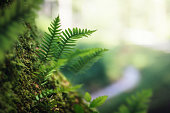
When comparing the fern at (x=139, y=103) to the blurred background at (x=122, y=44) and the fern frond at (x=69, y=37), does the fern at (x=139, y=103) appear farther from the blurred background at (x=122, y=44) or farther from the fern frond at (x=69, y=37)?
the fern frond at (x=69, y=37)

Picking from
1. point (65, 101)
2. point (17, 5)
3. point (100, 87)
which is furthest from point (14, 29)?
point (100, 87)

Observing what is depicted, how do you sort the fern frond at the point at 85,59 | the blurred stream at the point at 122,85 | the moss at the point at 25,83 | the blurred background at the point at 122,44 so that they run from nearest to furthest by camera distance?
the moss at the point at 25,83
the fern frond at the point at 85,59
the blurred background at the point at 122,44
the blurred stream at the point at 122,85

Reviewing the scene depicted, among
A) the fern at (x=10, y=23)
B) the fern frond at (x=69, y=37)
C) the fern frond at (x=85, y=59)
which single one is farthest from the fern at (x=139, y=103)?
the fern at (x=10, y=23)

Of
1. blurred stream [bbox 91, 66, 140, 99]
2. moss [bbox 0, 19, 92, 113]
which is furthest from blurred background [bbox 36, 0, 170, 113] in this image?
moss [bbox 0, 19, 92, 113]

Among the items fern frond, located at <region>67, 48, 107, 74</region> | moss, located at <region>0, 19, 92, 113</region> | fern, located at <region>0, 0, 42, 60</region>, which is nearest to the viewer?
fern, located at <region>0, 0, 42, 60</region>

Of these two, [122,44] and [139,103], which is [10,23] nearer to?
[139,103]

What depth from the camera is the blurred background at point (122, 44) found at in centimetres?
407

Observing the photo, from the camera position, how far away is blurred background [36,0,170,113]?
4.07 m

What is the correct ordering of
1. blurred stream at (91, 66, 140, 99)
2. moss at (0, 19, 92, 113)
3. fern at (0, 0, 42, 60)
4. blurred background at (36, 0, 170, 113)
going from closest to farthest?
fern at (0, 0, 42, 60), moss at (0, 19, 92, 113), blurred background at (36, 0, 170, 113), blurred stream at (91, 66, 140, 99)

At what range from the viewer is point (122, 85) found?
17.6ft

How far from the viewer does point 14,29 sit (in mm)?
306

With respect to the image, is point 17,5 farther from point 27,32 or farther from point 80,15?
point 80,15

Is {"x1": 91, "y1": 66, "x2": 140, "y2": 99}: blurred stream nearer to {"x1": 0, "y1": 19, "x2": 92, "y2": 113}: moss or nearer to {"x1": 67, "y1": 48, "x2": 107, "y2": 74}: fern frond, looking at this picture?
{"x1": 67, "y1": 48, "x2": 107, "y2": 74}: fern frond

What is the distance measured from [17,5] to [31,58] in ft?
1.13
